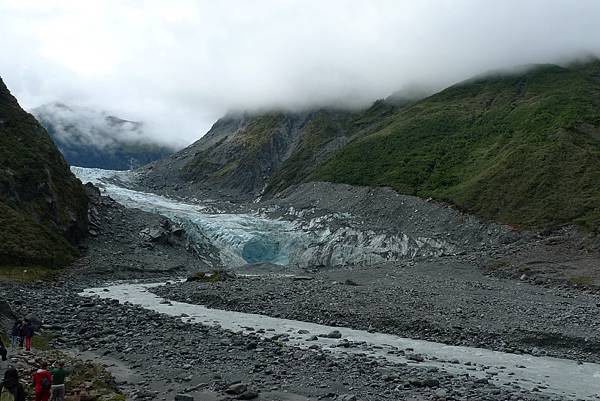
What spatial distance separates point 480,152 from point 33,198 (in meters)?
81.5

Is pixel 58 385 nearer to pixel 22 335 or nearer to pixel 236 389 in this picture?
pixel 236 389

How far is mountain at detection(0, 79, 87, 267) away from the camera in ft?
186

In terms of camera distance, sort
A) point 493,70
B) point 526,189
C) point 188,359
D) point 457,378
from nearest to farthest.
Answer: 1. point 457,378
2. point 188,359
3. point 526,189
4. point 493,70

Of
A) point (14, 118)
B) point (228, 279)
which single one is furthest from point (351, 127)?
point (228, 279)

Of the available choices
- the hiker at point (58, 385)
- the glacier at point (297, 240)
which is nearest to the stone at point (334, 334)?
the hiker at point (58, 385)

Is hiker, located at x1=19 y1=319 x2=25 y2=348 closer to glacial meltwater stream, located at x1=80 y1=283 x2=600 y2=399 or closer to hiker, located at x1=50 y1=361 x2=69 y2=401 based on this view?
hiker, located at x1=50 y1=361 x2=69 y2=401

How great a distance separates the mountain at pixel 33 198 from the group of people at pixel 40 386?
1635 inches

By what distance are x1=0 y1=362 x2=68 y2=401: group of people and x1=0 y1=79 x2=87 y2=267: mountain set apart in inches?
1635

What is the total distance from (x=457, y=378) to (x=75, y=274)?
47339 mm

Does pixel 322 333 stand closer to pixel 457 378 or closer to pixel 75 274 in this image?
pixel 457 378

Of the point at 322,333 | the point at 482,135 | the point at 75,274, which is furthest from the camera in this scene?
the point at 482,135

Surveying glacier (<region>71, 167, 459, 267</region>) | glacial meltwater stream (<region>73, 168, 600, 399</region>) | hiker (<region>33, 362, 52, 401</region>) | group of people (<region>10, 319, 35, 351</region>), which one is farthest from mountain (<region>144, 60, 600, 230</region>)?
hiker (<region>33, 362, 52, 401</region>)

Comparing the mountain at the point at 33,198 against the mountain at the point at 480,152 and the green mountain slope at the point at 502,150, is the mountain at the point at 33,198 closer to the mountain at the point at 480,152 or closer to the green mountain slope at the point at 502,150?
the mountain at the point at 480,152

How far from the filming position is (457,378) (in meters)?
21.8
